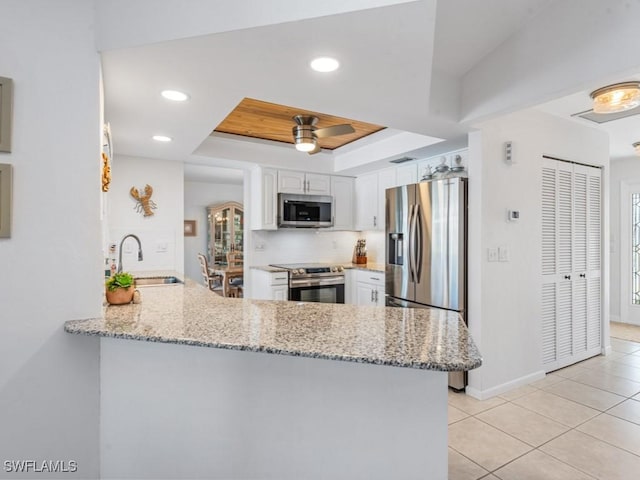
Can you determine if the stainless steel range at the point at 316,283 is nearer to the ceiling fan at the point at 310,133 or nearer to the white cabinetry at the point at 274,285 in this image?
the white cabinetry at the point at 274,285

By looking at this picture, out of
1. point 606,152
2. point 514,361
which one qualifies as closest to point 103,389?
point 514,361

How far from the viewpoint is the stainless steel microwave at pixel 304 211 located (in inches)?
170

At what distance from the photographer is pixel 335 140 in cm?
407

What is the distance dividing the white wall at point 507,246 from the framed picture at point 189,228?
18.4 feet

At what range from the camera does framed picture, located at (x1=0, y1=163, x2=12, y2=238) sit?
135 cm

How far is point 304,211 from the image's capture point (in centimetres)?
445

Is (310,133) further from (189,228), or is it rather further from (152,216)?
(189,228)

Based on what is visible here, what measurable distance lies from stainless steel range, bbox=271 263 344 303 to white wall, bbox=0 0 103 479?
2736mm

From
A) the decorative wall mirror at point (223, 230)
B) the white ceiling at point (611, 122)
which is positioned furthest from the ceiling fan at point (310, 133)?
the decorative wall mirror at point (223, 230)

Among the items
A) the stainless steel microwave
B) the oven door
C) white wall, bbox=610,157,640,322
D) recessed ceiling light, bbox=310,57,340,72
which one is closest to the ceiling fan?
recessed ceiling light, bbox=310,57,340,72

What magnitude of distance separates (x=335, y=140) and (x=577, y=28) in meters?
2.47

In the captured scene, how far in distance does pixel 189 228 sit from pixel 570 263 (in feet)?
20.4

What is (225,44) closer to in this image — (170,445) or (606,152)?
(170,445)

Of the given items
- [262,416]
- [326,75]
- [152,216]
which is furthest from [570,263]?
[152,216]
